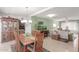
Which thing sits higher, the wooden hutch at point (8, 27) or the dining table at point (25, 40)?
the wooden hutch at point (8, 27)

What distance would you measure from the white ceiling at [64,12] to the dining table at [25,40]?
0.58m

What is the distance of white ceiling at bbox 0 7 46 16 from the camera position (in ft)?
6.75

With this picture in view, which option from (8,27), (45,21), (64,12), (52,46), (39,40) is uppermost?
(64,12)

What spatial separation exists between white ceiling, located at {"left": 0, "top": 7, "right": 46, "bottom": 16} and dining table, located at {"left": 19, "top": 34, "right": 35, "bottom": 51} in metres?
0.49

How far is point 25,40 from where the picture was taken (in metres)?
2.16

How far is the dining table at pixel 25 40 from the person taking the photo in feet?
6.99

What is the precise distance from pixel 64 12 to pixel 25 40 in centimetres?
108

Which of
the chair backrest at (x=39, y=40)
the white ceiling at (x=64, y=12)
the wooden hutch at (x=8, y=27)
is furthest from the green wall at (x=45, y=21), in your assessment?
the wooden hutch at (x=8, y=27)

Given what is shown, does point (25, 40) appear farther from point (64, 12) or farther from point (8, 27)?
point (64, 12)

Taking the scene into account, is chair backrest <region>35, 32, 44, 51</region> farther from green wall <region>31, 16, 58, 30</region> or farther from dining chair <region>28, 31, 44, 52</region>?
green wall <region>31, 16, 58, 30</region>

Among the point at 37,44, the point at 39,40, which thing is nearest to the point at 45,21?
the point at 39,40

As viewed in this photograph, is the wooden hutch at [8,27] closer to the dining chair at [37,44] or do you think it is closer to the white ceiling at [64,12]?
the dining chair at [37,44]
